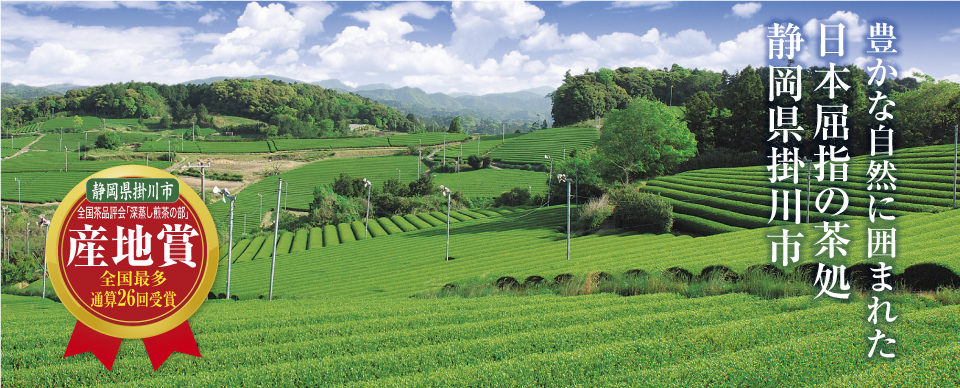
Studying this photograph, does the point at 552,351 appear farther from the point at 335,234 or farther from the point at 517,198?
the point at 517,198

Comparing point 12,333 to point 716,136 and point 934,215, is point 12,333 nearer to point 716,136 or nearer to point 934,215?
point 934,215

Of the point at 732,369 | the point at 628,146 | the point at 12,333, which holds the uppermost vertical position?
the point at 628,146

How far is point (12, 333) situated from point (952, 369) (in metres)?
17.0

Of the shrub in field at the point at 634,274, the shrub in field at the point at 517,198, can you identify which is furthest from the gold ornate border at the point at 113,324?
the shrub in field at the point at 517,198

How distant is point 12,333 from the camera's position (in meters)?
10.7

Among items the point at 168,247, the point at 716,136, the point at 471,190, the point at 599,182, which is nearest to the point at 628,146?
the point at 599,182

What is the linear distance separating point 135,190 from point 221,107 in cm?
20308

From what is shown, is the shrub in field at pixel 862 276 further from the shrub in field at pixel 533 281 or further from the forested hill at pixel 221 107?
the forested hill at pixel 221 107

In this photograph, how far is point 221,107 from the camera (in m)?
186

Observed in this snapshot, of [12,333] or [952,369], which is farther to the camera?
[12,333]

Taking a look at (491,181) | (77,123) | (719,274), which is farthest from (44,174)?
(719,274)

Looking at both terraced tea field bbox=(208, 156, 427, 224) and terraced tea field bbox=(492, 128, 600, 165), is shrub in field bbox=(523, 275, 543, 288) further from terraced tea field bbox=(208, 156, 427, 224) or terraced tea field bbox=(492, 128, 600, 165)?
terraced tea field bbox=(492, 128, 600, 165)

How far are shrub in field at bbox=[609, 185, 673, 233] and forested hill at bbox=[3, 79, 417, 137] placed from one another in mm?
135865

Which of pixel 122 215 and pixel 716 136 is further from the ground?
pixel 716 136
